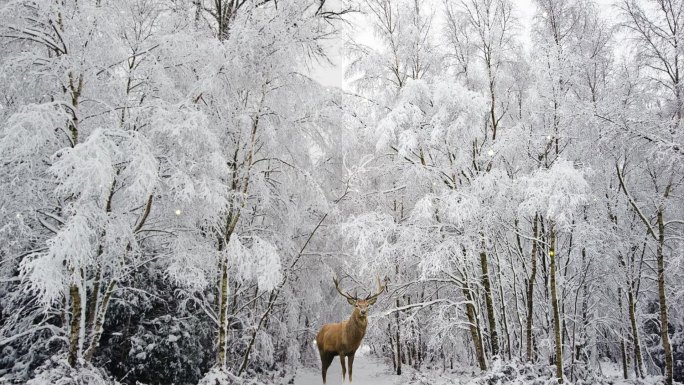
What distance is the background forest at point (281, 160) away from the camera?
18.1ft

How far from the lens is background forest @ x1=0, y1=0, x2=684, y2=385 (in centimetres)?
552

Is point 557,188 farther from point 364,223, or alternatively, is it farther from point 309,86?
point 309,86

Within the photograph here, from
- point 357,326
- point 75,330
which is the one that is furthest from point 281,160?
point 75,330

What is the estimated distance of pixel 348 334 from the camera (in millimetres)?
8562

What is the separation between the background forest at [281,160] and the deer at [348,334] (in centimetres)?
70

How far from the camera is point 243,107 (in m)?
7.43

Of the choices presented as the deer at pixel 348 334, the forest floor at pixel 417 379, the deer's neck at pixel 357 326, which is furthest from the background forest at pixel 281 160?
the deer's neck at pixel 357 326

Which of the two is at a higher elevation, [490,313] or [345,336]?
[490,313]

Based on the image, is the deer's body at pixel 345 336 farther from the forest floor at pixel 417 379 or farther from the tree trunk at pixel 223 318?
the tree trunk at pixel 223 318

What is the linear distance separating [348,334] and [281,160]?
390 cm

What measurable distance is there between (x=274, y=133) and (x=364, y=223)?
2.77 metres

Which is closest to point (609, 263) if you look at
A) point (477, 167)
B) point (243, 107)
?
point (477, 167)

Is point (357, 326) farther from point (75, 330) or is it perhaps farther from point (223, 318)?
point (75, 330)

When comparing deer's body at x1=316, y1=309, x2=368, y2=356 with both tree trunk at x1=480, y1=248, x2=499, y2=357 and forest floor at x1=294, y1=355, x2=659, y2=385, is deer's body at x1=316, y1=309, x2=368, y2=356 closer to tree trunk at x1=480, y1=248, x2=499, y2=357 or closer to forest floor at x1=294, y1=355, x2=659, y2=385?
forest floor at x1=294, y1=355, x2=659, y2=385
